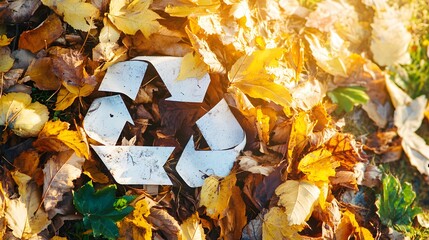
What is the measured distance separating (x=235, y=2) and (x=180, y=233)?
883 mm

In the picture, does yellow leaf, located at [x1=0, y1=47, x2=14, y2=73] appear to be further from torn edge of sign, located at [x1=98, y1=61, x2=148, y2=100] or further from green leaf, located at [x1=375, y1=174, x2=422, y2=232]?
green leaf, located at [x1=375, y1=174, x2=422, y2=232]

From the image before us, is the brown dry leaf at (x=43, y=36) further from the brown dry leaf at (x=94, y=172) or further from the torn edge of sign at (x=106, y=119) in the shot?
the brown dry leaf at (x=94, y=172)

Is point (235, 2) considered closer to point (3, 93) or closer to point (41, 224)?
point (3, 93)

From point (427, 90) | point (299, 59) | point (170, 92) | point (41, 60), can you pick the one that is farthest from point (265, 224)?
point (427, 90)

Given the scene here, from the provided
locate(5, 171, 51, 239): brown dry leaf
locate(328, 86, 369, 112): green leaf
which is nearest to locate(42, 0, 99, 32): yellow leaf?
locate(5, 171, 51, 239): brown dry leaf

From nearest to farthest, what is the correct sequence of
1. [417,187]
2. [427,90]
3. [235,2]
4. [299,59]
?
[235,2]
[299,59]
[417,187]
[427,90]

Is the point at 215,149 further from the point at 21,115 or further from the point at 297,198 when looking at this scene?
the point at 21,115

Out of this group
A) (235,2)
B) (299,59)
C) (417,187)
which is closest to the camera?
(235,2)

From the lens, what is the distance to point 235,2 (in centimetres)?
195

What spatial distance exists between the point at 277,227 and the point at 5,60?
111 cm

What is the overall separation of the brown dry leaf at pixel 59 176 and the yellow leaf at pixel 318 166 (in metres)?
0.76

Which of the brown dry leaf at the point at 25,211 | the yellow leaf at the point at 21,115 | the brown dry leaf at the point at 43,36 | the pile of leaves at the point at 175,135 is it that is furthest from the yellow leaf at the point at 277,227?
the brown dry leaf at the point at 43,36

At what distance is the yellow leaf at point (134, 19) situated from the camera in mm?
1824

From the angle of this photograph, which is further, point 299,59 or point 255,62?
point 299,59
